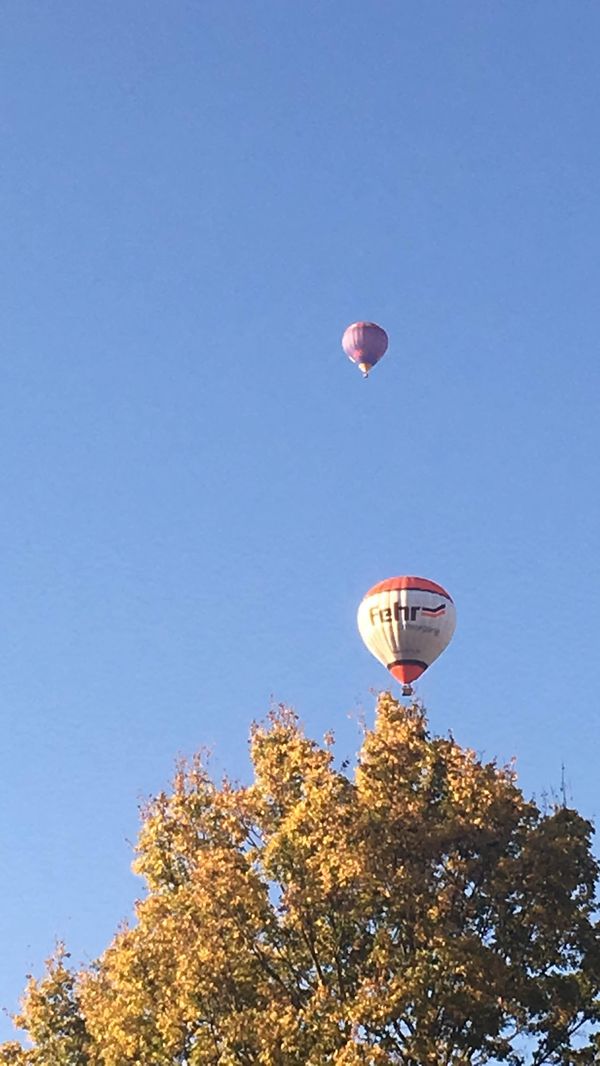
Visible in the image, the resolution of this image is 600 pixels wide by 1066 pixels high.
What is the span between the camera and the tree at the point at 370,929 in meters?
37.8

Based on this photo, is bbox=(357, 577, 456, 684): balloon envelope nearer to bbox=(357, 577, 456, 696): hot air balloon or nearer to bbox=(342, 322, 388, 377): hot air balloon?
bbox=(357, 577, 456, 696): hot air balloon

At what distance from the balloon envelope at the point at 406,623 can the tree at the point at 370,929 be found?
20440 mm

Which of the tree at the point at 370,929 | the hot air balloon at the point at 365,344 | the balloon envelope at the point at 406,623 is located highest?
the hot air balloon at the point at 365,344

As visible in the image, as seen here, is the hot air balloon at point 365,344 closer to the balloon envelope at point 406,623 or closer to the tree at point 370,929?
the balloon envelope at point 406,623

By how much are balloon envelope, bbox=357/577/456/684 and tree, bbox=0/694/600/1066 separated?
20.4 metres

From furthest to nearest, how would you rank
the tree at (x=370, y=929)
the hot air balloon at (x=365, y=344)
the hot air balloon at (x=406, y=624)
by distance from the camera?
1. the hot air balloon at (x=365, y=344)
2. the hot air balloon at (x=406, y=624)
3. the tree at (x=370, y=929)

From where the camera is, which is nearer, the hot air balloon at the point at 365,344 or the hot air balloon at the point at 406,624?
the hot air balloon at the point at 406,624

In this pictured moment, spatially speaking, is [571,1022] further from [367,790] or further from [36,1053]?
[36,1053]

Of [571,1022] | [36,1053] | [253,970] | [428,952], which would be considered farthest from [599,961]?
[36,1053]

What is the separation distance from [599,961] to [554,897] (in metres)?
1.69

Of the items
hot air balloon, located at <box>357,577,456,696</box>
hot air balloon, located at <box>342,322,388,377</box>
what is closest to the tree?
hot air balloon, located at <box>357,577,456,696</box>

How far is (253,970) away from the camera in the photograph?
39.2 metres

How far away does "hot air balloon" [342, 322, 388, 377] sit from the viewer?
74.6 m

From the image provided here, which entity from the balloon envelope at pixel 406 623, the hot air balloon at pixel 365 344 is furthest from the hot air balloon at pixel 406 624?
the hot air balloon at pixel 365 344
